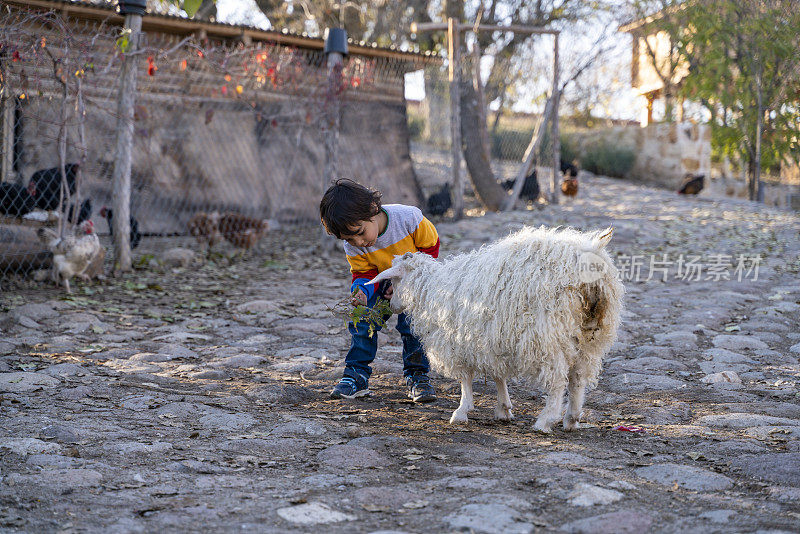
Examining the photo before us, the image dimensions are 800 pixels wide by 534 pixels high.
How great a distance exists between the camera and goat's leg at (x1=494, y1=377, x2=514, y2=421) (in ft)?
13.4

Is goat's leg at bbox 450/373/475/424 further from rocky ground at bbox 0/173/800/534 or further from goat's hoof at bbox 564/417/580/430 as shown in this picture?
goat's hoof at bbox 564/417/580/430

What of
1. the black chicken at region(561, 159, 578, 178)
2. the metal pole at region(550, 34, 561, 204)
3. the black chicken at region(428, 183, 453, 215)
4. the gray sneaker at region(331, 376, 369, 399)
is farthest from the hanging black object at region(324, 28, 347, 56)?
the black chicken at region(561, 159, 578, 178)

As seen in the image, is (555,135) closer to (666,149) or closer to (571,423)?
(666,149)

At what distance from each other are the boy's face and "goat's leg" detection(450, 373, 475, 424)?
0.97 metres

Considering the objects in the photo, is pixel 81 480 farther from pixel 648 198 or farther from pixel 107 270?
pixel 648 198

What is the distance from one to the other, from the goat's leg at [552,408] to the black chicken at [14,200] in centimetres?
643

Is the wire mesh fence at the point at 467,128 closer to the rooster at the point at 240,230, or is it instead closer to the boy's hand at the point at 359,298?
the rooster at the point at 240,230

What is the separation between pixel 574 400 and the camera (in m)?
3.89

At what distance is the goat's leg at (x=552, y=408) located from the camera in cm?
375

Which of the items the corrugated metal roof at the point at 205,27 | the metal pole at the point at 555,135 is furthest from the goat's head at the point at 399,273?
the metal pole at the point at 555,135

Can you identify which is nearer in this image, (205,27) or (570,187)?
(205,27)

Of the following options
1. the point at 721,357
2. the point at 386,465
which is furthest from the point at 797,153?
the point at 386,465

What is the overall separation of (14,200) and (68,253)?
1020 millimetres

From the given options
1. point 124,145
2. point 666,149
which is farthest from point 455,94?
point 666,149
